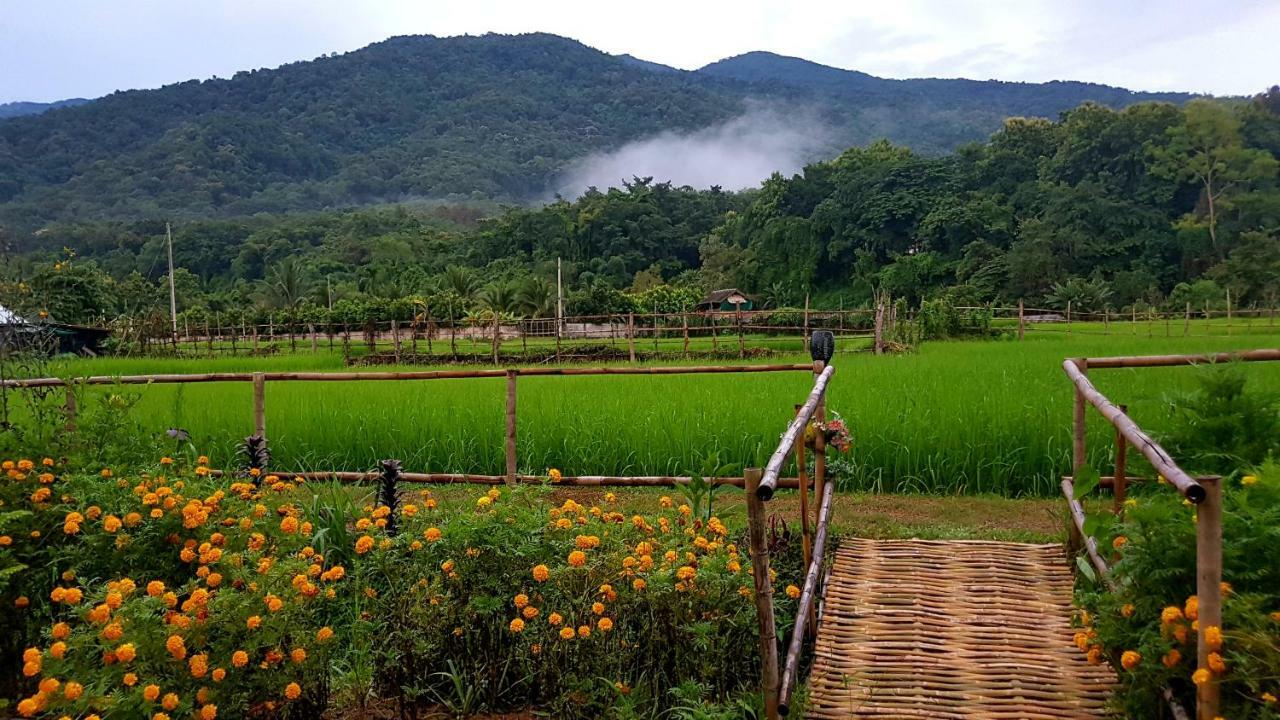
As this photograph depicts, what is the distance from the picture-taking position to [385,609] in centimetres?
289

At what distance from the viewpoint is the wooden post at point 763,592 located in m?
2.21

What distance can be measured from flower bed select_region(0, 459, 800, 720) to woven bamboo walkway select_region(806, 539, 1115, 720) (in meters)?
0.42

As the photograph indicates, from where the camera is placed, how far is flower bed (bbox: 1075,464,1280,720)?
176cm

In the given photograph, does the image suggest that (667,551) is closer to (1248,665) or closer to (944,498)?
(1248,665)

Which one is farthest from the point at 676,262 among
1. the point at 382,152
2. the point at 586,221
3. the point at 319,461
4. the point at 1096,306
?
the point at 382,152

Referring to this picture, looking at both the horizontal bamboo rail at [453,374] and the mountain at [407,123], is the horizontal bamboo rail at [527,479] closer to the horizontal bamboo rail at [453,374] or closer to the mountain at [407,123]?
the horizontal bamboo rail at [453,374]

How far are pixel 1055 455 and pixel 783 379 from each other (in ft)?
13.8

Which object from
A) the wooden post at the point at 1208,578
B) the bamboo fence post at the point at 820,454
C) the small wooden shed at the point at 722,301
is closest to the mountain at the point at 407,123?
the small wooden shed at the point at 722,301

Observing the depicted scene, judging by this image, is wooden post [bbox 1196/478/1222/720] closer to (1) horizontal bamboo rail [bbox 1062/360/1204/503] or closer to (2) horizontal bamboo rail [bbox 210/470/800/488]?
(1) horizontal bamboo rail [bbox 1062/360/1204/503]

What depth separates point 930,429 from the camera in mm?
6059

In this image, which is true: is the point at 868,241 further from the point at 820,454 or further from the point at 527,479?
the point at 820,454

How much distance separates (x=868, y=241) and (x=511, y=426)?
4142 cm

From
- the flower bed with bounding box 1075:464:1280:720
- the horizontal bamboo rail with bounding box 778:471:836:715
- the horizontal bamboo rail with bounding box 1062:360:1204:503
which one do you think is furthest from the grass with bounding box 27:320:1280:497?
the flower bed with bounding box 1075:464:1280:720

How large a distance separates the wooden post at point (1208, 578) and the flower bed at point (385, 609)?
1.12 m
